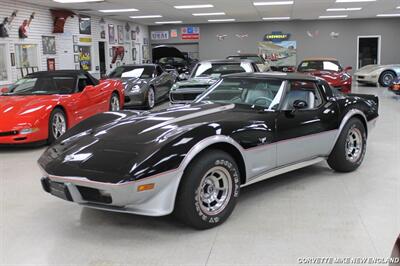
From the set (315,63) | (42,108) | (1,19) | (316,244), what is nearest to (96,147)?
(316,244)

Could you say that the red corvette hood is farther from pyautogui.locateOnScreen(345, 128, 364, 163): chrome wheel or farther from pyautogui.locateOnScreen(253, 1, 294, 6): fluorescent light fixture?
pyautogui.locateOnScreen(253, 1, 294, 6): fluorescent light fixture

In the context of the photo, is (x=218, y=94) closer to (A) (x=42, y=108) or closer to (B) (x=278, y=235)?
(B) (x=278, y=235)

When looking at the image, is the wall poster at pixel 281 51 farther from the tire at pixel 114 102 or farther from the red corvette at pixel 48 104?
the red corvette at pixel 48 104

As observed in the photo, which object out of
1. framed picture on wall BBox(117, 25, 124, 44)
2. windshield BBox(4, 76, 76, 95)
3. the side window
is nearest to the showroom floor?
the side window

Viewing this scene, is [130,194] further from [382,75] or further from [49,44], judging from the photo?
[382,75]

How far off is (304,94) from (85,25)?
47.5 feet

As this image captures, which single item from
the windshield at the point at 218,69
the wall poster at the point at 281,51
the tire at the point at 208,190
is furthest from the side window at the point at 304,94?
the wall poster at the point at 281,51

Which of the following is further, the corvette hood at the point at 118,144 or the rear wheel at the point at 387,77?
the rear wheel at the point at 387,77

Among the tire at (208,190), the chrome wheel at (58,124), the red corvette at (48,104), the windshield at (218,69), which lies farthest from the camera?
the windshield at (218,69)

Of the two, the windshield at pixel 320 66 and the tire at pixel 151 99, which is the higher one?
the windshield at pixel 320 66

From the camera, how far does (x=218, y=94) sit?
484cm

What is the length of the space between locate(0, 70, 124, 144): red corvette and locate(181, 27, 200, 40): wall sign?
1690cm

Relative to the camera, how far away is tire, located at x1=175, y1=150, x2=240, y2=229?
3324 mm

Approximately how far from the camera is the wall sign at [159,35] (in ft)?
83.6
